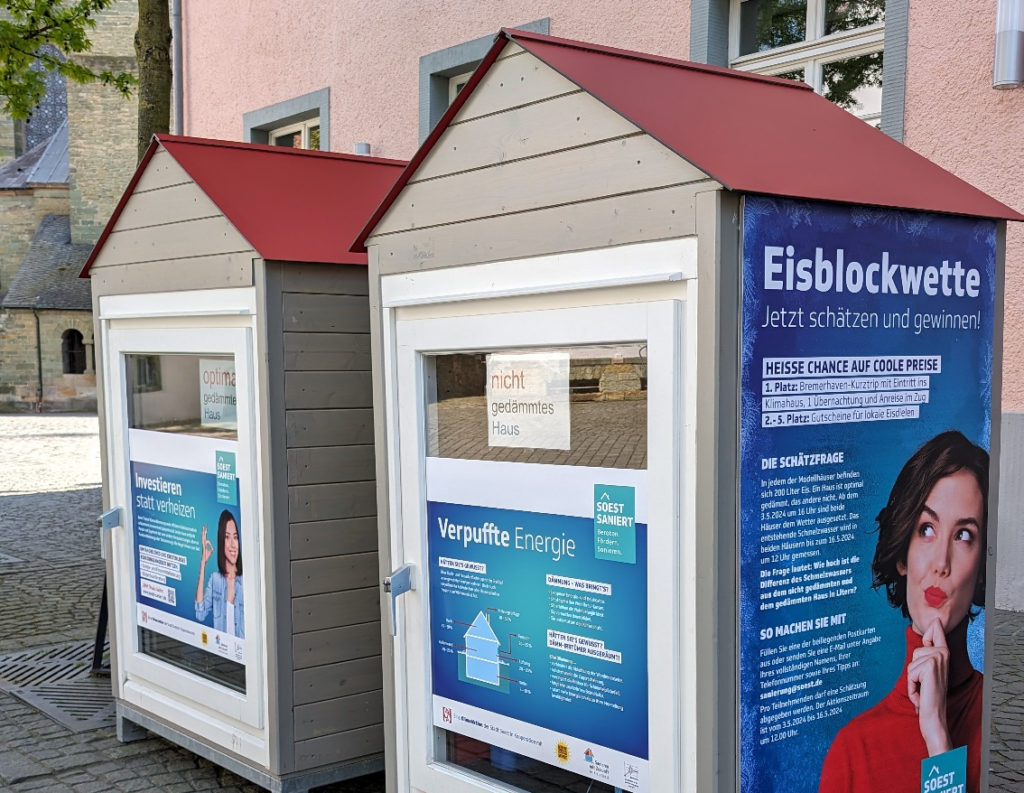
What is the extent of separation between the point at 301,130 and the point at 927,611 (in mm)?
11703

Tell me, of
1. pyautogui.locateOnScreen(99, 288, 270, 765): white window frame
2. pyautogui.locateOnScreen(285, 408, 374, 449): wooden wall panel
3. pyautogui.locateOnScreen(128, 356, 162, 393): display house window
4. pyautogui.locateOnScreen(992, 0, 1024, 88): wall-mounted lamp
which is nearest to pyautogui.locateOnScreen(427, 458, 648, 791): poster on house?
pyautogui.locateOnScreen(285, 408, 374, 449): wooden wall panel

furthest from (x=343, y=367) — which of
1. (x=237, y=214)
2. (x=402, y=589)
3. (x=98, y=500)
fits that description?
(x=98, y=500)

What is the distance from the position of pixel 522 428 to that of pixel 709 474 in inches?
26.3

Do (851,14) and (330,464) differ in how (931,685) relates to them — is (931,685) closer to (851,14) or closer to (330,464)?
(330,464)

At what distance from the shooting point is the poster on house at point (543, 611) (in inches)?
108

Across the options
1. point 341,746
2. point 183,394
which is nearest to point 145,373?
point 183,394

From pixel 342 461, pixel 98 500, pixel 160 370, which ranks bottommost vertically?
pixel 98 500

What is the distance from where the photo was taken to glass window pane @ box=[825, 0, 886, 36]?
25.1 ft

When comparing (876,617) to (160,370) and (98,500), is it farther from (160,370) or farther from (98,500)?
(98,500)

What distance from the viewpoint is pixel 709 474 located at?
2.46 m

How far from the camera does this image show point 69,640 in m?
6.71

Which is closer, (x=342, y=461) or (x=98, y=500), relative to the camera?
(x=342, y=461)

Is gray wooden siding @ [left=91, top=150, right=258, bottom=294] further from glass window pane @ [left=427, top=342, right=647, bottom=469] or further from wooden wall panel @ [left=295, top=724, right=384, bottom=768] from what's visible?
wooden wall panel @ [left=295, top=724, right=384, bottom=768]

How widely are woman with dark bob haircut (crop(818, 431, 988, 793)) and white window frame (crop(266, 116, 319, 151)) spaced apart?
11096mm
